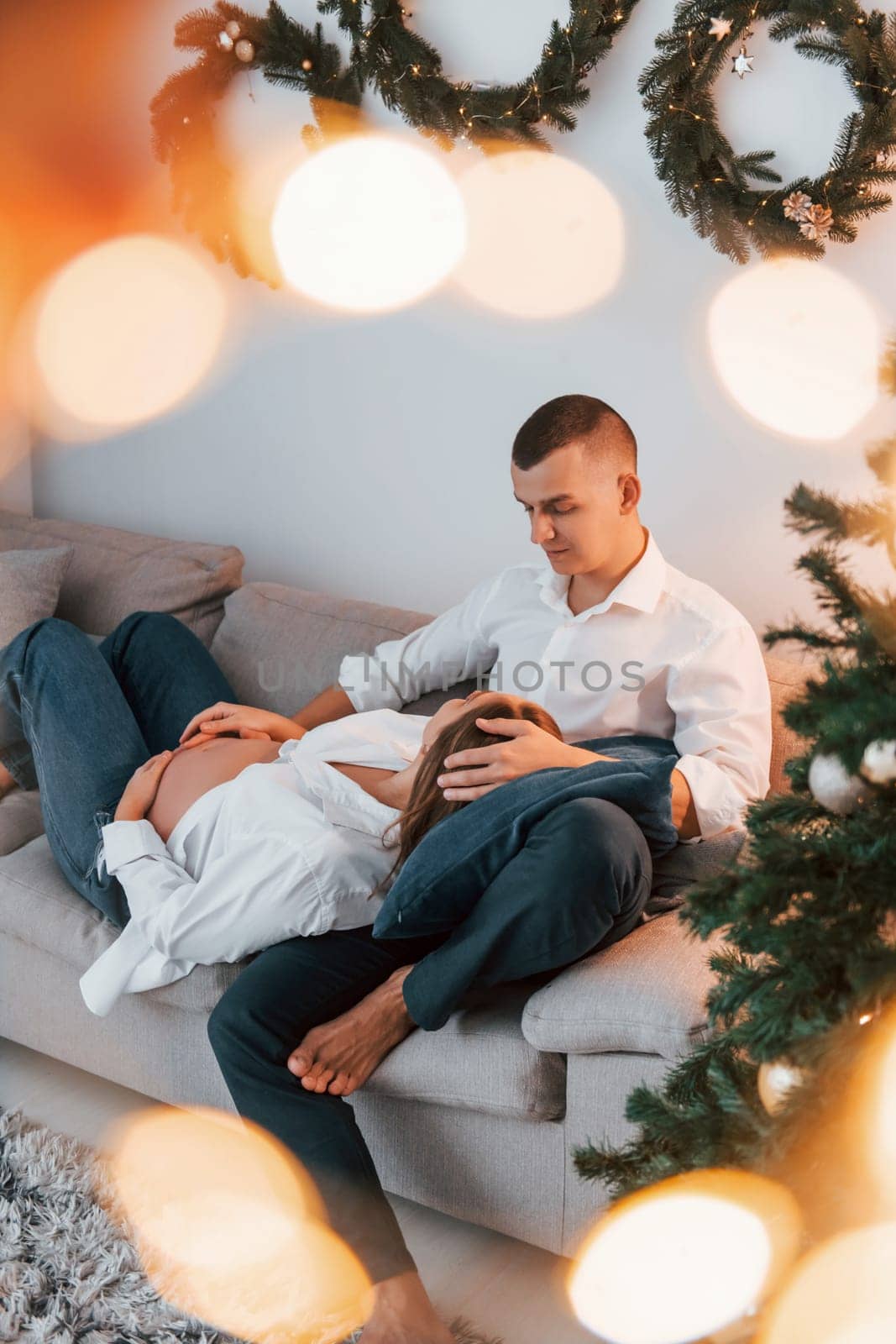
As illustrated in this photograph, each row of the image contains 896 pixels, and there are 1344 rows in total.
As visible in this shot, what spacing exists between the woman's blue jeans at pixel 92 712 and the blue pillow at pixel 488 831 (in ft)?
1.91

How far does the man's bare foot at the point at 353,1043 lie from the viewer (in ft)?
5.13

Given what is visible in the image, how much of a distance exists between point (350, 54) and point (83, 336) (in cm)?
120

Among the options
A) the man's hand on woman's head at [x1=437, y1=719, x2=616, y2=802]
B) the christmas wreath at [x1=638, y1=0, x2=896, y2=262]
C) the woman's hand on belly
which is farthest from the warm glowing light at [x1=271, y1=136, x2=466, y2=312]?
the man's hand on woman's head at [x1=437, y1=719, x2=616, y2=802]

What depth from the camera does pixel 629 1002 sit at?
143 centimetres

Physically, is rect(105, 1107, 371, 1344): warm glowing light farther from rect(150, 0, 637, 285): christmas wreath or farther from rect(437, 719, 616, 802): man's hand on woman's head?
rect(150, 0, 637, 285): christmas wreath

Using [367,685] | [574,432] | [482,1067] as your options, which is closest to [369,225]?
[574,432]

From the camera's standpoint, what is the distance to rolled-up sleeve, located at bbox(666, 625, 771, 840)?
1785 mm

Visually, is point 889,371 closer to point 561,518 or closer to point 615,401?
point 561,518

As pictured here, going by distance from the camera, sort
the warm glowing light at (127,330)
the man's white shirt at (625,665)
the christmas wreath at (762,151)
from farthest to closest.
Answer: the warm glowing light at (127,330)
the christmas wreath at (762,151)
the man's white shirt at (625,665)

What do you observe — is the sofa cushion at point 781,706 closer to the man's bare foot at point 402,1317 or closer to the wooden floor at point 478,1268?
the wooden floor at point 478,1268

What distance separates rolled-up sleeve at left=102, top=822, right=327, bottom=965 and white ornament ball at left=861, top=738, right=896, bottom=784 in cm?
94

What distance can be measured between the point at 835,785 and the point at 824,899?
93 mm

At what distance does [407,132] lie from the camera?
2631 mm

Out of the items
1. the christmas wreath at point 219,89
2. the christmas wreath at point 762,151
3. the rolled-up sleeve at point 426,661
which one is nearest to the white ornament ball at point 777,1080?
the rolled-up sleeve at point 426,661
